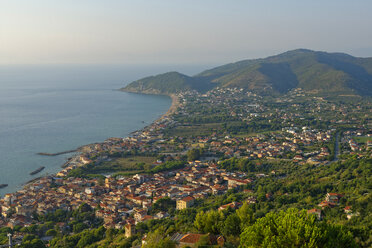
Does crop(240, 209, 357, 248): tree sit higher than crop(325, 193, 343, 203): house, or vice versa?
crop(240, 209, 357, 248): tree

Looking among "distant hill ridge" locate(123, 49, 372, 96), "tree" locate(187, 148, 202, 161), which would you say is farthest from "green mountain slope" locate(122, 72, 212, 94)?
"tree" locate(187, 148, 202, 161)

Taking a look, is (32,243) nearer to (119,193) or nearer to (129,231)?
(129,231)

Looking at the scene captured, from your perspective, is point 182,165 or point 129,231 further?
point 182,165

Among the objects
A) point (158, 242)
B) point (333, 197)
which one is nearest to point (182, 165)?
point (333, 197)

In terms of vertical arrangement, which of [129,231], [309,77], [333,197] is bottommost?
[129,231]

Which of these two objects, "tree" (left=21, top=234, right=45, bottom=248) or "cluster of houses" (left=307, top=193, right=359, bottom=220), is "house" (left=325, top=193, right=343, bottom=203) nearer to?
"cluster of houses" (left=307, top=193, right=359, bottom=220)

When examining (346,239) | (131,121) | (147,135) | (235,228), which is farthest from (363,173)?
(131,121)

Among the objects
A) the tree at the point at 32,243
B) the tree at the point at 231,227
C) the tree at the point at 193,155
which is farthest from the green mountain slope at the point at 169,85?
the tree at the point at 231,227

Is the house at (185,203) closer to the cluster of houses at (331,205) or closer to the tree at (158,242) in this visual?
the cluster of houses at (331,205)
